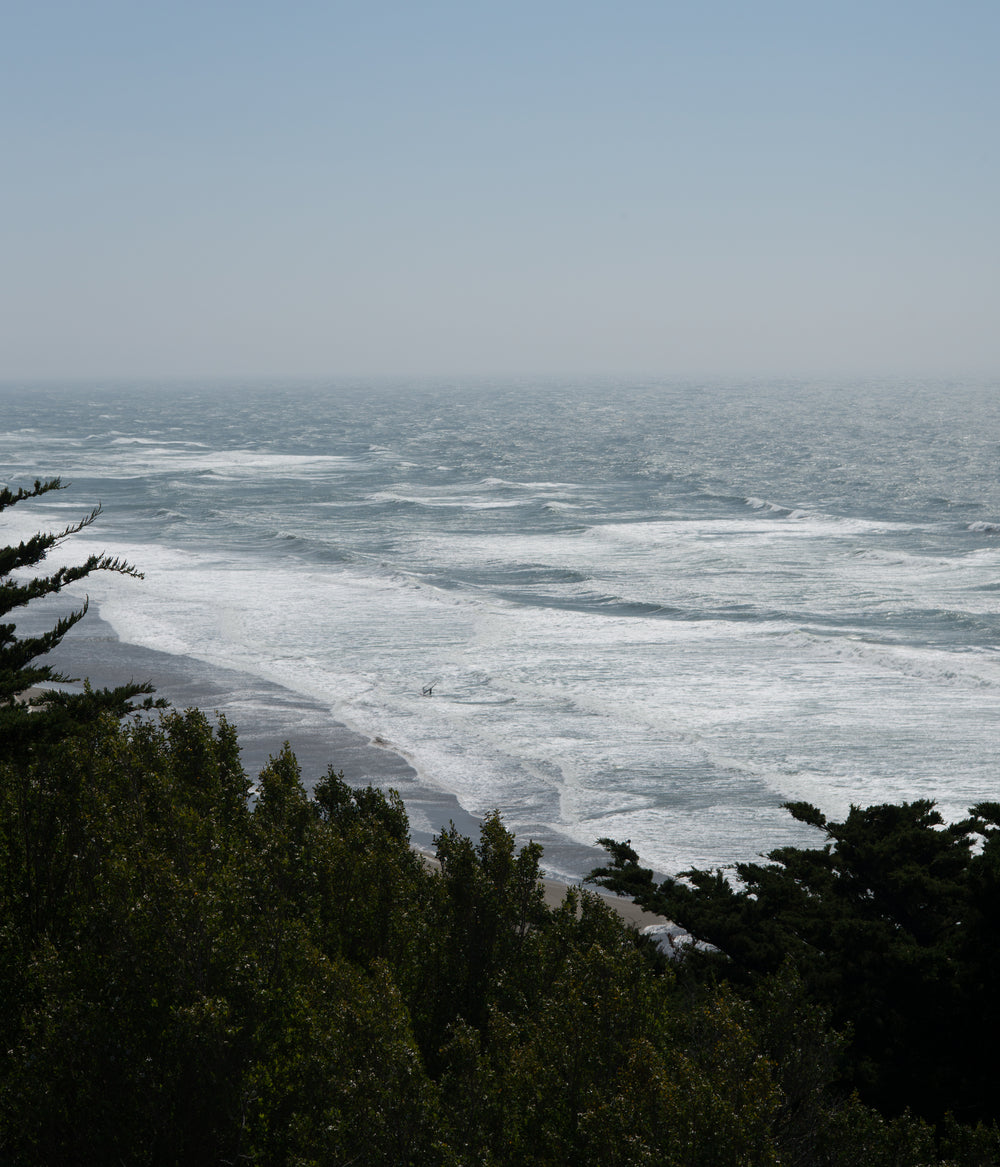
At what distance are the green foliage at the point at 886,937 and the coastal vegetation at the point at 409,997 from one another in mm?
39

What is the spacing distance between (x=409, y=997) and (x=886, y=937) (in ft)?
18.6

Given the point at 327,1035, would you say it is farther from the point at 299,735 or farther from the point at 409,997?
the point at 299,735

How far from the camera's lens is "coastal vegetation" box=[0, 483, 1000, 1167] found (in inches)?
302

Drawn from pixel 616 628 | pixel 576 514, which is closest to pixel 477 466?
pixel 576 514

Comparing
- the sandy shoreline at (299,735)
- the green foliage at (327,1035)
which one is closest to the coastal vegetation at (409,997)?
the green foliage at (327,1035)

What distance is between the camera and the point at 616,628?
41.0m

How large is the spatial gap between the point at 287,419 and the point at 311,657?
412ft

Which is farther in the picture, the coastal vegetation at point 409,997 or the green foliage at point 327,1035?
the coastal vegetation at point 409,997

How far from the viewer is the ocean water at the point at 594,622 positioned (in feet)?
85.7

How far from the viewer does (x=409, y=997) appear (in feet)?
35.7

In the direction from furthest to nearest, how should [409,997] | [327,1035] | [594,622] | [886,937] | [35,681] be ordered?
[594,622] → [35,681] → [886,937] → [409,997] → [327,1035]

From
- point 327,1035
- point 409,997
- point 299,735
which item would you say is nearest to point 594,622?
point 299,735

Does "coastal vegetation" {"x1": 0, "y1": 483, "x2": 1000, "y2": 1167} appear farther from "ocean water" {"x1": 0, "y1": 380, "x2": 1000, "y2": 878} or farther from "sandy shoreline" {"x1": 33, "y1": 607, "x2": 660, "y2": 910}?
"ocean water" {"x1": 0, "y1": 380, "x2": 1000, "y2": 878}

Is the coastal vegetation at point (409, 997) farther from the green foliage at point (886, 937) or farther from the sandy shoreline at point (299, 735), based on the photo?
the sandy shoreline at point (299, 735)
